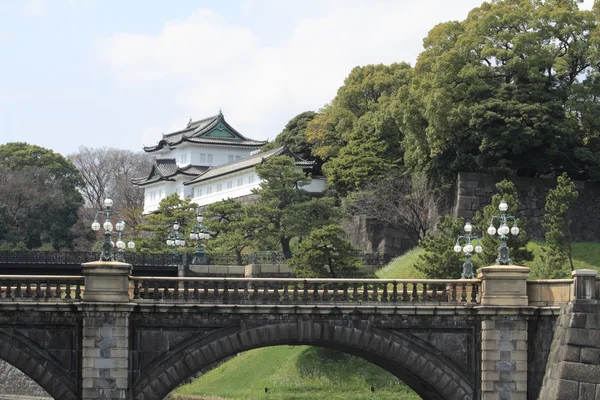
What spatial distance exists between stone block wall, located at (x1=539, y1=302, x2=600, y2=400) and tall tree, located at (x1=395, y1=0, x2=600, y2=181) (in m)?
34.1

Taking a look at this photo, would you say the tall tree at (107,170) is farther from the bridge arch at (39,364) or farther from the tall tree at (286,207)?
the bridge arch at (39,364)

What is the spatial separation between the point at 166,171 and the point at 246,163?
18.7 m

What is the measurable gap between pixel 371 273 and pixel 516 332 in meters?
36.9

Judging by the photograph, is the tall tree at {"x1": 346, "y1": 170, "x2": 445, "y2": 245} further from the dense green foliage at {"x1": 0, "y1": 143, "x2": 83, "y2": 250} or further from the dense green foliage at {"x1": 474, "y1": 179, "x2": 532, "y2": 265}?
the dense green foliage at {"x1": 0, "y1": 143, "x2": 83, "y2": 250}

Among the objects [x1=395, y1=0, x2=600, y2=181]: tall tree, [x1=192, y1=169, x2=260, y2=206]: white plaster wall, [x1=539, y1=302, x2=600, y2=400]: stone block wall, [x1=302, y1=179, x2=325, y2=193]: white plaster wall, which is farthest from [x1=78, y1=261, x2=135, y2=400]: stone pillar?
[x1=192, y1=169, x2=260, y2=206]: white plaster wall

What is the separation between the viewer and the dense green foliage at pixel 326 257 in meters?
76.9

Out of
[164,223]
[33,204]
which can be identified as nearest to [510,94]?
[164,223]

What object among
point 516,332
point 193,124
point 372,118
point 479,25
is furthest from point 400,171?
point 193,124

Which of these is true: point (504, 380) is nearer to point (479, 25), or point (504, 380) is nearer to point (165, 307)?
point (165, 307)

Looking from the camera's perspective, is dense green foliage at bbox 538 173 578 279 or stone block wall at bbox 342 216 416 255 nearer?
dense green foliage at bbox 538 173 578 279

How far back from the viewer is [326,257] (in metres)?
77.4

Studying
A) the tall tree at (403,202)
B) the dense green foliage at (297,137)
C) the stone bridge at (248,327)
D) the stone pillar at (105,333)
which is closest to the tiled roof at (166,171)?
the dense green foliage at (297,137)

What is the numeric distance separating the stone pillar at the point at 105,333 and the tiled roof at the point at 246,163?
4927cm

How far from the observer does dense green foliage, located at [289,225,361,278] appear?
7694 centimetres
